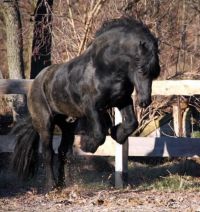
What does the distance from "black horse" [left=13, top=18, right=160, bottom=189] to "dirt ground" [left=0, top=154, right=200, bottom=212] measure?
503 mm

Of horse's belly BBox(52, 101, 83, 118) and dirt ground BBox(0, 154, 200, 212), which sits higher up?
horse's belly BBox(52, 101, 83, 118)

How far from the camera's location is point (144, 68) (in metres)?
6.43

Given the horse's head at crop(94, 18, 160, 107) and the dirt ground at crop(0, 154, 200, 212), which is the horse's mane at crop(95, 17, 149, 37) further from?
the dirt ground at crop(0, 154, 200, 212)

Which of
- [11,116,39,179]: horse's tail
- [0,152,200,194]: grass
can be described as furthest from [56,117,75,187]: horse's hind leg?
[0,152,200,194]: grass

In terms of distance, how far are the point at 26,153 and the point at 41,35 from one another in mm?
3645

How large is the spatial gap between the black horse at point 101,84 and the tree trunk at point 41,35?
3.13 meters

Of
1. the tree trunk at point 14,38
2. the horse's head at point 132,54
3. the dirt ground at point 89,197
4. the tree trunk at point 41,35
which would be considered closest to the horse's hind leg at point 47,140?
the dirt ground at point 89,197

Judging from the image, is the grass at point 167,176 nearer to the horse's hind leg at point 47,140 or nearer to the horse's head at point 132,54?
the horse's hind leg at point 47,140

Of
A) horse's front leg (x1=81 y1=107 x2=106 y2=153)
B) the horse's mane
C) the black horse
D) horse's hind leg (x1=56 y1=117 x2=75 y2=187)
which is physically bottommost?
horse's hind leg (x1=56 y1=117 x2=75 y2=187)

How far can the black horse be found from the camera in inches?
255

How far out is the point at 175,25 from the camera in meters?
11.0

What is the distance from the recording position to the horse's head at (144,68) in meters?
6.43

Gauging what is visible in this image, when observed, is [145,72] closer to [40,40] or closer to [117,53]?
[117,53]

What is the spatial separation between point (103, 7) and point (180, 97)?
1921mm
